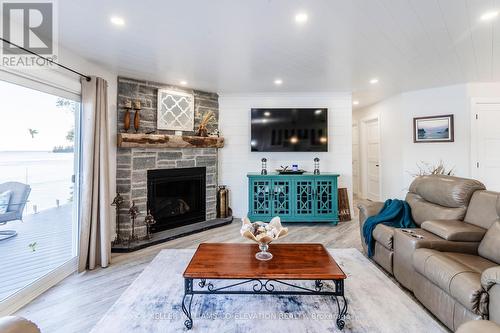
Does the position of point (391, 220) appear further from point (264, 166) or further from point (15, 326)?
point (15, 326)

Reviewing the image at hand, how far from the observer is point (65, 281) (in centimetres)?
250

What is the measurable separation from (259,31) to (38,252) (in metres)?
3.14

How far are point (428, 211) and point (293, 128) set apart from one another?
2.55 meters

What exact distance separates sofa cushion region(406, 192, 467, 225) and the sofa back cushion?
8 centimetres

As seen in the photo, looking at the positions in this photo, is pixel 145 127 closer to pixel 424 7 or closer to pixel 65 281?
pixel 65 281

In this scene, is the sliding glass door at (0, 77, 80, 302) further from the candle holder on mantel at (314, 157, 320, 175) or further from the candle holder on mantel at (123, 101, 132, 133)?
the candle holder on mantel at (314, 157, 320, 175)

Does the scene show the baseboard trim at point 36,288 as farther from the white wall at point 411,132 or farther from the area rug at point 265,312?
the white wall at point 411,132

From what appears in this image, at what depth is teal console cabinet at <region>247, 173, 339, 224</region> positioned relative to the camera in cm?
430

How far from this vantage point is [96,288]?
7.72 ft

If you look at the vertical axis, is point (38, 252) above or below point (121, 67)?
below

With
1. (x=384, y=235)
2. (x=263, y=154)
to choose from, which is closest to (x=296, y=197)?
(x=263, y=154)

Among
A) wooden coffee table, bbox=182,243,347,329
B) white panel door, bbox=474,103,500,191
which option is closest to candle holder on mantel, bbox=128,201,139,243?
wooden coffee table, bbox=182,243,347,329

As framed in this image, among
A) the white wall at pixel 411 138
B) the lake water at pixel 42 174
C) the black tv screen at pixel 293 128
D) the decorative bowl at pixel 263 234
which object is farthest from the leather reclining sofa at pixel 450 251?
the lake water at pixel 42 174

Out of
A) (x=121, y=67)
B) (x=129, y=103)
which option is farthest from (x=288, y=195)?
(x=121, y=67)
